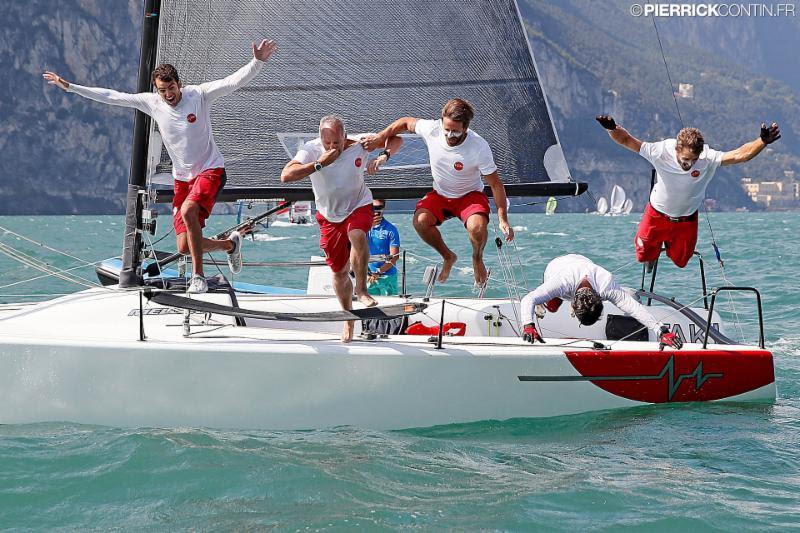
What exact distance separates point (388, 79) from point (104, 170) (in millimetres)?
85538

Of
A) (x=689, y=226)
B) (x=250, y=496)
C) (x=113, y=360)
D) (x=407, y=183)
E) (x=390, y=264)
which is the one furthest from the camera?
(x=390, y=264)

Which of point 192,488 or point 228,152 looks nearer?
point 192,488

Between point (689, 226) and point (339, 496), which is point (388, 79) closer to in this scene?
point (689, 226)

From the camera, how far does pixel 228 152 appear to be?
7168 mm

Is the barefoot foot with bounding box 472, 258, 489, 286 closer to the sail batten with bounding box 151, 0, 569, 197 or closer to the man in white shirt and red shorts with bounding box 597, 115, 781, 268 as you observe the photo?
the sail batten with bounding box 151, 0, 569, 197

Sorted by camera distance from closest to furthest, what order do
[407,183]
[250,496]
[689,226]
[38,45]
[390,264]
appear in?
[250,496], [689,226], [407,183], [390,264], [38,45]

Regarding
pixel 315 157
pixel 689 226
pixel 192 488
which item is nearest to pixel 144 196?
pixel 315 157

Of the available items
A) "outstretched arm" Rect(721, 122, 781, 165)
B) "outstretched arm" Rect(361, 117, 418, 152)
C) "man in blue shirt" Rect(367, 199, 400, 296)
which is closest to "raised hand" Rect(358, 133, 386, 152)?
"outstretched arm" Rect(361, 117, 418, 152)

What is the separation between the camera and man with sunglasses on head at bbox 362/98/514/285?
19.6ft

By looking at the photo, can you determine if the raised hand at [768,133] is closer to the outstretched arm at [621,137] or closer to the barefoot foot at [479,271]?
the outstretched arm at [621,137]

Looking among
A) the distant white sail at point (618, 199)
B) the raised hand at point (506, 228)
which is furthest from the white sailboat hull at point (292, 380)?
the distant white sail at point (618, 199)

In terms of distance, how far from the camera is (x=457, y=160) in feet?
20.1

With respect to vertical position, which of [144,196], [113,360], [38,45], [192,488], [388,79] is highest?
[38,45]

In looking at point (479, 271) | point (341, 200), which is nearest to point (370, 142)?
point (341, 200)
